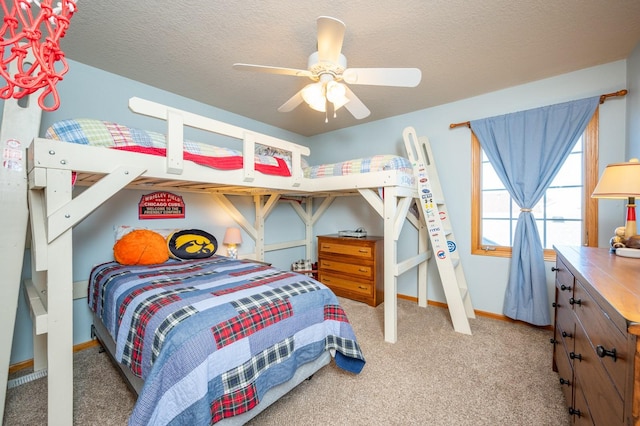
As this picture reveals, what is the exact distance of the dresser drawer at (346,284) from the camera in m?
3.16

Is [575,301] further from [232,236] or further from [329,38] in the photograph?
[232,236]

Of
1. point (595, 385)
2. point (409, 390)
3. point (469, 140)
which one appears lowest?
point (409, 390)

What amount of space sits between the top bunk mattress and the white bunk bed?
6 cm

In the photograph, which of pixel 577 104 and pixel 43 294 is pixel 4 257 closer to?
pixel 43 294

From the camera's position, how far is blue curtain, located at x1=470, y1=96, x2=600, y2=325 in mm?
2350

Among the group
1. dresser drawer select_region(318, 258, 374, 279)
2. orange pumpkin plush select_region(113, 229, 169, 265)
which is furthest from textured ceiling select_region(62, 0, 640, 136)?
dresser drawer select_region(318, 258, 374, 279)

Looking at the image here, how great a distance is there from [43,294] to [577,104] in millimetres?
4170

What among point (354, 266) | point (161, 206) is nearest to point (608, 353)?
point (354, 266)

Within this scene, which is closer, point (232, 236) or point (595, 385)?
point (595, 385)

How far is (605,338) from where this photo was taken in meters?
0.83

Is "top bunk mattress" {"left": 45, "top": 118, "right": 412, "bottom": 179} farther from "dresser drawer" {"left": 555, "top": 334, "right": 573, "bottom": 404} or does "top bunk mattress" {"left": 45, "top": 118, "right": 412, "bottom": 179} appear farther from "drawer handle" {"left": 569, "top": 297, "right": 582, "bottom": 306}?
"dresser drawer" {"left": 555, "top": 334, "right": 573, "bottom": 404}

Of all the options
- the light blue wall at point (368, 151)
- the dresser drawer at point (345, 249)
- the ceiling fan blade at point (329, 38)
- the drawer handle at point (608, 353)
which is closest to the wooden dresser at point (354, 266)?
the dresser drawer at point (345, 249)

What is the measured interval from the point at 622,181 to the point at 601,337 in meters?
1.01

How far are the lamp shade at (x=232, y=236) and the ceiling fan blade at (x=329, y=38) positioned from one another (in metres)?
2.14
